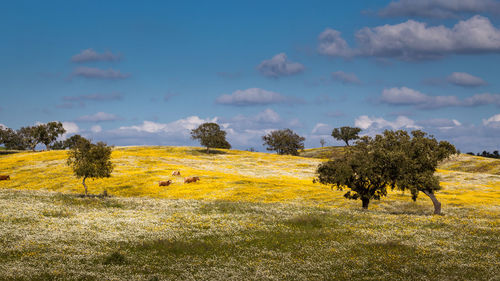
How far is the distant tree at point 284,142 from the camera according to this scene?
17638 cm

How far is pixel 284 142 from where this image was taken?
175625 mm

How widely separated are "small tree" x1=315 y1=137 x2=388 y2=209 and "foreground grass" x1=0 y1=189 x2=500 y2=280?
8.24 metres

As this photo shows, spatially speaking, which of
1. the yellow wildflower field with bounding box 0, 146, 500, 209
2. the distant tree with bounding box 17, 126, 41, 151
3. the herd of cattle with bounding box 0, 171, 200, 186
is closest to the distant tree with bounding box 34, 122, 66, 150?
the distant tree with bounding box 17, 126, 41, 151

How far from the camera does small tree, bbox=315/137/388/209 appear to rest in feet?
152

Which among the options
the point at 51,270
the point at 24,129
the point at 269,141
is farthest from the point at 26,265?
the point at 24,129

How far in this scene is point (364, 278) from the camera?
20344 mm

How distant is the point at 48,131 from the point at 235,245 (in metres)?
154

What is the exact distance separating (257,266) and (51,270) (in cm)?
1021

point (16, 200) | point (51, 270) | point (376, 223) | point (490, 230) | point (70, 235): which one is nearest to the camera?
point (51, 270)

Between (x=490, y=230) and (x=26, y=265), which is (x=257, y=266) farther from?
(x=490, y=230)

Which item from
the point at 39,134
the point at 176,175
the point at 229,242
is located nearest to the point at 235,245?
the point at 229,242

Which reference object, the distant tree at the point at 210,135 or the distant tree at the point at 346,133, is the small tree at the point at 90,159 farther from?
the distant tree at the point at 346,133

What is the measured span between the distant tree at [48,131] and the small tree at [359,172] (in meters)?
138

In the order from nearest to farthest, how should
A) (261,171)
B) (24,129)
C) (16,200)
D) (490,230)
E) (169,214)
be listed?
(490,230) → (169,214) → (16,200) → (261,171) → (24,129)
